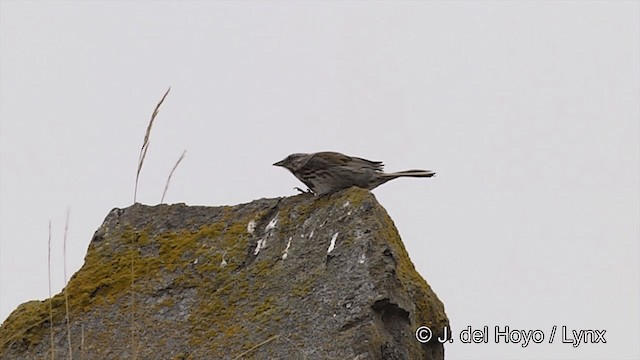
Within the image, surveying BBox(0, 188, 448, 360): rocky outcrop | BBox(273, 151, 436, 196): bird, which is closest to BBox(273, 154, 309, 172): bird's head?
BBox(273, 151, 436, 196): bird

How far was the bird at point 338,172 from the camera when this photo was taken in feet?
20.2

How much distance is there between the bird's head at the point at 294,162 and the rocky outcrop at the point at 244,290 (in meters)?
0.88

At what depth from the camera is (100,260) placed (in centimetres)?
565

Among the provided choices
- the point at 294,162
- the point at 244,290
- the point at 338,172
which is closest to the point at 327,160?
the point at 338,172

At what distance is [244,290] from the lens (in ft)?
16.9

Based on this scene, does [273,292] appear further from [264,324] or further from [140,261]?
[140,261]

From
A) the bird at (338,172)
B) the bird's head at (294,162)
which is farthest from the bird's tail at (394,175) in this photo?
the bird's head at (294,162)

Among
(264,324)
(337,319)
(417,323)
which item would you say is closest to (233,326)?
(264,324)

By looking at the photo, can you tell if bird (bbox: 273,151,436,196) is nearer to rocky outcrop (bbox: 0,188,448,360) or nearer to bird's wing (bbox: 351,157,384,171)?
bird's wing (bbox: 351,157,384,171)

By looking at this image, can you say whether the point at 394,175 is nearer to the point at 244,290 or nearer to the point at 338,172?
the point at 338,172

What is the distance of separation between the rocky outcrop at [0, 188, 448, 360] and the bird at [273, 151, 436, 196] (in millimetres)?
470

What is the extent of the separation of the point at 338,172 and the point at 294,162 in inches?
21.4

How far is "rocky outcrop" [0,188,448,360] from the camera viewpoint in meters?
4.78

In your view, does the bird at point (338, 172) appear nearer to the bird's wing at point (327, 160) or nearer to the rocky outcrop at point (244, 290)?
the bird's wing at point (327, 160)
